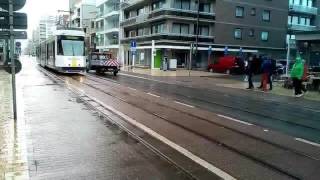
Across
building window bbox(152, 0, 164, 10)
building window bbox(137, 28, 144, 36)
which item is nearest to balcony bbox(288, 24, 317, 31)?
building window bbox(152, 0, 164, 10)

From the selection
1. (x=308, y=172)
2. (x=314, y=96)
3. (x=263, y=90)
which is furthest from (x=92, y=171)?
(x=263, y=90)

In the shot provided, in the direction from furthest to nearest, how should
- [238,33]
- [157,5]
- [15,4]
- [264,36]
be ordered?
1. [264,36]
2. [238,33]
3. [157,5]
4. [15,4]

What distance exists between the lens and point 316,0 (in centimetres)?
7075

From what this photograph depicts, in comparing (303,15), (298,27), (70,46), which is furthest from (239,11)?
(70,46)

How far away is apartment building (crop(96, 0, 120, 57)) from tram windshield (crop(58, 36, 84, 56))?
4281cm

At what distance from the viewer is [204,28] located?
5569 cm

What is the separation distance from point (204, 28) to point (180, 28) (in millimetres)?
Result: 4018

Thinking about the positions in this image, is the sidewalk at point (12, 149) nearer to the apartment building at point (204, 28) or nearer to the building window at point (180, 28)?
the apartment building at point (204, 28)

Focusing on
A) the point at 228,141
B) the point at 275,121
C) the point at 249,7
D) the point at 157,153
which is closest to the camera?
the point at 157,153

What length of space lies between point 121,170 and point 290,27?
64845 millimetres

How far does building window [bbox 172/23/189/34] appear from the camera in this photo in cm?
5325

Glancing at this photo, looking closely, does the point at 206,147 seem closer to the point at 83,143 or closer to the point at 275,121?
the point at 83,143

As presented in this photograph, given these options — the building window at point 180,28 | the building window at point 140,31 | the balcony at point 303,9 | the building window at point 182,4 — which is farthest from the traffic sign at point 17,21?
the balcony at point 303,9

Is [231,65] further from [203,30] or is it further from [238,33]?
[238,33]
